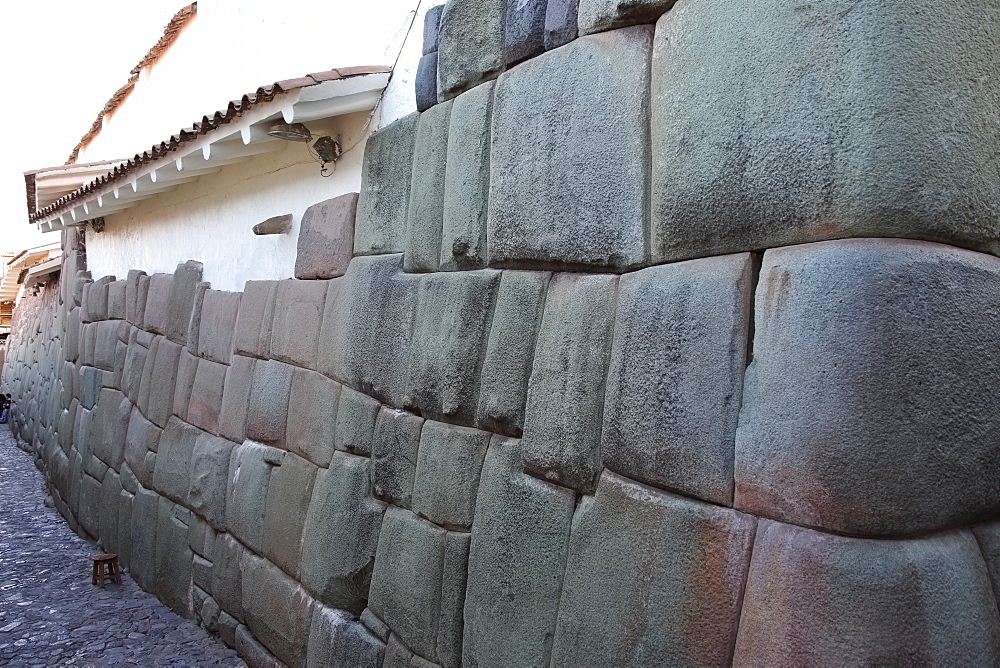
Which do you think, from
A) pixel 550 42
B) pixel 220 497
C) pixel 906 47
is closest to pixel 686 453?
pixel 906 47

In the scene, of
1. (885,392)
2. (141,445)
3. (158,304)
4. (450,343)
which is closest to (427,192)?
(450,343)

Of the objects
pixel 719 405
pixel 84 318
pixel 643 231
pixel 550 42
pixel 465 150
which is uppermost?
pixel 550 42

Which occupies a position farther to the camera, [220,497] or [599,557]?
[220,497]

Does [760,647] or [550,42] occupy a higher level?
[550,42]

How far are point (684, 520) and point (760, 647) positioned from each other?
0.26 meters

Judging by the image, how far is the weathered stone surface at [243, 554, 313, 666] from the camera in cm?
312

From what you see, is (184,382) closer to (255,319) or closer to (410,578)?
(255,319)

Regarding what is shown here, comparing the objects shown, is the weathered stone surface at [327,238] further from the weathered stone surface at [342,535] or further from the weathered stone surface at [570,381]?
the weathered stone surface at [570,381]

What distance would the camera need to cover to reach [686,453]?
153 cm

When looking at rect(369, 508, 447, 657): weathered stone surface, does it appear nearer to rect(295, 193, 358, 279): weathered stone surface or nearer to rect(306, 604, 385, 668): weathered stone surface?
rect(306, 604, 385, 668): weathered stone surface

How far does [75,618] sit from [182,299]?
74.7 inches

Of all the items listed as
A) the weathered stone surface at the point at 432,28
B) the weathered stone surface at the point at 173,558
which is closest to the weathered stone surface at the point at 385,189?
the weathered stone surface at the point at 432,28

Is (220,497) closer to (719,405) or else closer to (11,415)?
(719,405)

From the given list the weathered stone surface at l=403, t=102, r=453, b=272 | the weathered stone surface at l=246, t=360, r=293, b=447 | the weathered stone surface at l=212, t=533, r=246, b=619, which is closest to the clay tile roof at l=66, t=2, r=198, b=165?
the weathered stone surface at l=246, t=360, r=293, b=447
